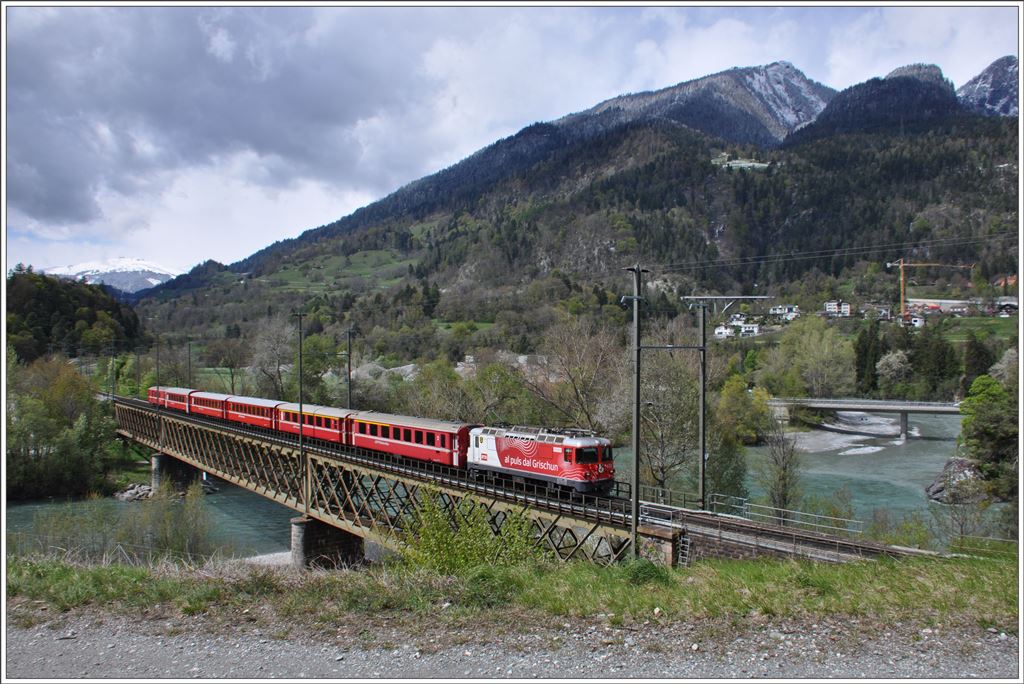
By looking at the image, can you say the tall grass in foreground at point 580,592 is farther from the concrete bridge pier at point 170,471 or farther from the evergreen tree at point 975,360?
the evergreen tree at point 975,360

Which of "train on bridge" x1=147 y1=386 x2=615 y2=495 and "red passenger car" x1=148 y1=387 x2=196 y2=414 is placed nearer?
"train on bridge" x1=147 y1=386 x2=615 y2=495

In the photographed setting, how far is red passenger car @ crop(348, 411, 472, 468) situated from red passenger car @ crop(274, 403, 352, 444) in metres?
1.12

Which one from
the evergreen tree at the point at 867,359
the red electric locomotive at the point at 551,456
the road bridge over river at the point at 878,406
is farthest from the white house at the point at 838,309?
the red electric locomotive at the point at 551,456

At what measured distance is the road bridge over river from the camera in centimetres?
5694

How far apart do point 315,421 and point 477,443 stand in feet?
45.7

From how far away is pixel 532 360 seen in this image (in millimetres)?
48969

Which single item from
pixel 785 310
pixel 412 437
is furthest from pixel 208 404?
pixel 785 310

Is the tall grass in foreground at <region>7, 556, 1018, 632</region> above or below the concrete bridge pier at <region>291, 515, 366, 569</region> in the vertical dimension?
above

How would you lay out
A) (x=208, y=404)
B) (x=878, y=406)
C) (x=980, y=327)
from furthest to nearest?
(x=980, y=327) → (x=878, y=406) → (x=208, y=404)

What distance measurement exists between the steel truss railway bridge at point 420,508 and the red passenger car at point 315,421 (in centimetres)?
66

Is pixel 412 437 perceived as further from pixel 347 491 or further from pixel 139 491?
pixel 139 491

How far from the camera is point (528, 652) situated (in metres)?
7.54

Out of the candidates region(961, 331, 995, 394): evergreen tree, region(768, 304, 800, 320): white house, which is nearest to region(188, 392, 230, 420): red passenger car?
region(961, 331, 995, 394): evergreen tree

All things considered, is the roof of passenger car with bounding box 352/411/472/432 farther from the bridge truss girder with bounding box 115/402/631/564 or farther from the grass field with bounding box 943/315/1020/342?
the grass field with bounding box 943/315/1020/342
